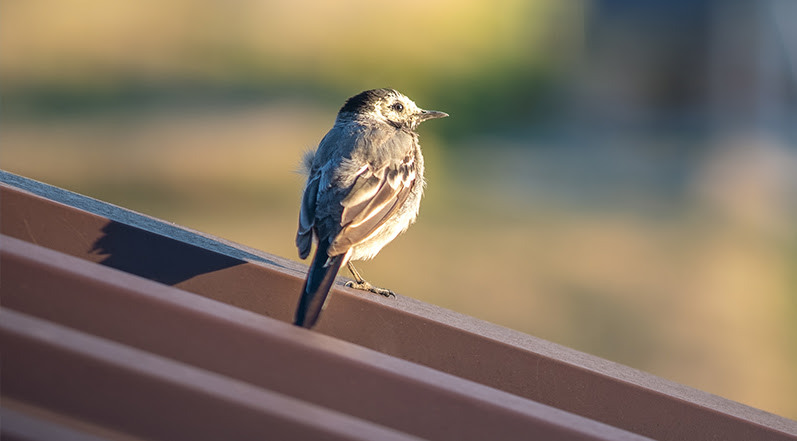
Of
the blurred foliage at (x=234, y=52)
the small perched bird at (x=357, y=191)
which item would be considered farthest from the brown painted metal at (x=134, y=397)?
the blurred foliage at (x=234, y=52)

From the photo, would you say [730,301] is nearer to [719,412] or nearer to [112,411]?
[719,412]

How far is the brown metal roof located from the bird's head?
89.6 inches

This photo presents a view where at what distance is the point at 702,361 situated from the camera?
8.45 metres

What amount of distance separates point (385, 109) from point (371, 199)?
1295 millimetres

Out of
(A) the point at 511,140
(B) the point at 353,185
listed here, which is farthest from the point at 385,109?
(A) the point at 511,140

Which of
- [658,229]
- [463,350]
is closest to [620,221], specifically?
[658,229]

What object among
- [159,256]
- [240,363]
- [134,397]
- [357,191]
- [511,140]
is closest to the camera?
[134,397]

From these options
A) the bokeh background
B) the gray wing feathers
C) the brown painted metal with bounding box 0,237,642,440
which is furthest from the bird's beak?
the bokeh background

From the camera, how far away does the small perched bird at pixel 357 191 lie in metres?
3.23

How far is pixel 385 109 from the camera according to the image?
473 cm

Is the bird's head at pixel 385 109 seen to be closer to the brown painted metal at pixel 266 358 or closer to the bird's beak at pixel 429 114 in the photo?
the bird's beak at pixel 429 114

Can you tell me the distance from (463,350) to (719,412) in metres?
0.57

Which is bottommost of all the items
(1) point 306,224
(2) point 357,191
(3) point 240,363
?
(1) point 306,224

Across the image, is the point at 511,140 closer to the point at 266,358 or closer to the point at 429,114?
the point at 429,114
